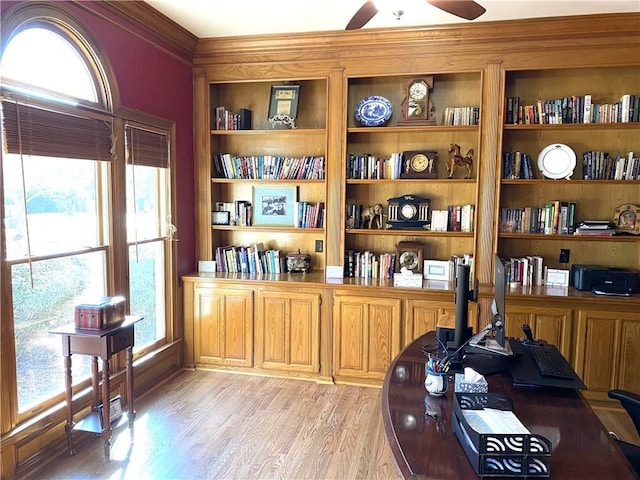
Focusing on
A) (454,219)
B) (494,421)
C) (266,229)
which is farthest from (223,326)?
(494,421)

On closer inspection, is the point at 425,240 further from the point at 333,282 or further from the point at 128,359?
the point at 128,359

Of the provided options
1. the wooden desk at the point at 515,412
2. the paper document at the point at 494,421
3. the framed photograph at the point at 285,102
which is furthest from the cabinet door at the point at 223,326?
the paper document at the point at 494,421

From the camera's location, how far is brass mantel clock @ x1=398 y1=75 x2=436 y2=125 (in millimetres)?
3801

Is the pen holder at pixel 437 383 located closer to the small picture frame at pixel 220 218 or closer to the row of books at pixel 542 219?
the row of books at pixel 542 219

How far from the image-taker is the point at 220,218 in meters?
4.25

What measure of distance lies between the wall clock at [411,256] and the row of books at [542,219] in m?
0.67

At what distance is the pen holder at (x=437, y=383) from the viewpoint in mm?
1791

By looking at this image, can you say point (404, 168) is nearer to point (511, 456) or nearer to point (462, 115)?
point (462, 115)

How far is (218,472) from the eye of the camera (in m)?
2.56

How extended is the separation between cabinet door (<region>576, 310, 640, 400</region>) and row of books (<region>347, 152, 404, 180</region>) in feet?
5.92

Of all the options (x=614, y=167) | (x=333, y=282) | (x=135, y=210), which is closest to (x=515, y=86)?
(x=614, y=167)

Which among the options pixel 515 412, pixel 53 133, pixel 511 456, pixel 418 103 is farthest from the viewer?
pixel 418 103

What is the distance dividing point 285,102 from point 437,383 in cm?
302

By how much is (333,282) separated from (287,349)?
0.69 metres
